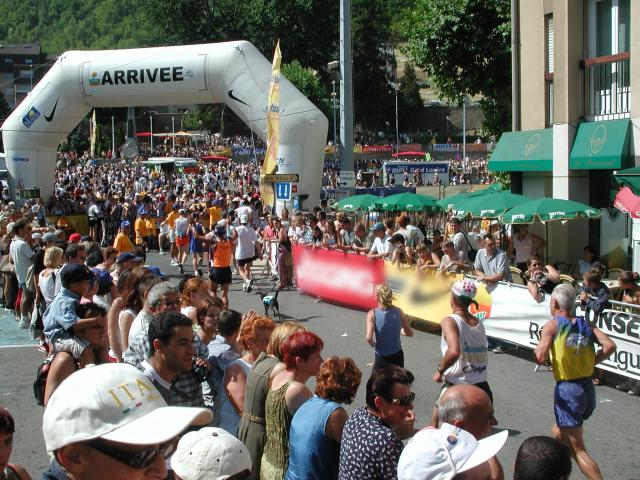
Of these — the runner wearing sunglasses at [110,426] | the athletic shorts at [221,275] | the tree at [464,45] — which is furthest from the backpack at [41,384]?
the tree at [464,45]

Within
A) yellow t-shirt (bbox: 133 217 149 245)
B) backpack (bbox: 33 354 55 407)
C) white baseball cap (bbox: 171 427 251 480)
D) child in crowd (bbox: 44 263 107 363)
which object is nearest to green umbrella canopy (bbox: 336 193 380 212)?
yellow t-shirt (bbox: 133 217 149 245)

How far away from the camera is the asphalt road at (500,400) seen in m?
7.32

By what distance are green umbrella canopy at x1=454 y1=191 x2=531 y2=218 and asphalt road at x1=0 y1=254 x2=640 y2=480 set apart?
10.7ft

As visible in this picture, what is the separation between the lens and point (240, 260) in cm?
1697

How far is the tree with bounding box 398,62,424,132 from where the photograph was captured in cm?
9481

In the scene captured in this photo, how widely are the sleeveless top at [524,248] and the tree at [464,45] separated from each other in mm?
8906

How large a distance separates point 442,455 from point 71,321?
11.4 feet

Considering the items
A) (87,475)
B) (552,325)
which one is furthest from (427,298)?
(87,475)

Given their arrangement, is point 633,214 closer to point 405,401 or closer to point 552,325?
point 552,325

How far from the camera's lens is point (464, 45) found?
77.2 ft

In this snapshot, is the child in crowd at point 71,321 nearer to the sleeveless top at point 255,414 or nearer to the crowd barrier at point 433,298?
the sleeveless top at point 255,414

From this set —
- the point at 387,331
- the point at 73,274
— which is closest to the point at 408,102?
the point at 387,331

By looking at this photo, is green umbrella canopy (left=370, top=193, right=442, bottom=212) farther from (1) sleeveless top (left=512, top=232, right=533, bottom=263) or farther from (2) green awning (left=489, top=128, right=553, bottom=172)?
(1) sleeveless top (left=512, top=232, right=533, bottom=263)

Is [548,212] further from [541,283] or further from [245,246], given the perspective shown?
[245,246]
